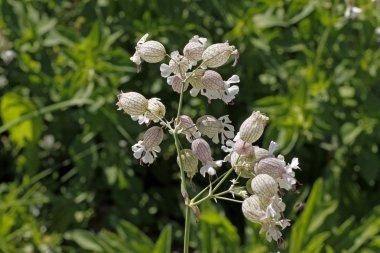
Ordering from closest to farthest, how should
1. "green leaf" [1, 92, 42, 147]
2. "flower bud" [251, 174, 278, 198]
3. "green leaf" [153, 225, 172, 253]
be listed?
"flower bud" [251, 174, 278, 198], "green leaf" [153, 225, 172, 253], "green leaf" [1, 92, 42, 147]

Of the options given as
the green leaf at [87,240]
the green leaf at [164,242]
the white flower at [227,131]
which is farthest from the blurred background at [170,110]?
the white flower at [227,131]

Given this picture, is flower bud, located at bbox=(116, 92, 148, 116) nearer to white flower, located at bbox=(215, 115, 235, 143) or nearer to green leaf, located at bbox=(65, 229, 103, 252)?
white flower, located at bbox=(215, 115, 235, 143)

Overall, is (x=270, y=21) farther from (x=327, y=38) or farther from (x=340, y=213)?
(x=340, y=213)

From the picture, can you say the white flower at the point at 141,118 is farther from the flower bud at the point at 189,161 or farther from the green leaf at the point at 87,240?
the green leaf at the point at 87,240

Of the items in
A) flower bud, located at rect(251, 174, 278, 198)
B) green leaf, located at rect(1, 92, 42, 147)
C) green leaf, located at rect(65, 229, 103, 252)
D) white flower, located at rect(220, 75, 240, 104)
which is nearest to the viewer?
flower bud, located at rect(251, 174, 278, 198)

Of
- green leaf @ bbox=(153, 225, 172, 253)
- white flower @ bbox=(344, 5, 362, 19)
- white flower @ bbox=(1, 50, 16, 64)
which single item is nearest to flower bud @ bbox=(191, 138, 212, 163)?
green leaf @ bbox=(153, 225, 172, 253)

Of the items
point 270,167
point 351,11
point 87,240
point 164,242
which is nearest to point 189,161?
point 270,167

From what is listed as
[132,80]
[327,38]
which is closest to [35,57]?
[132,80]
